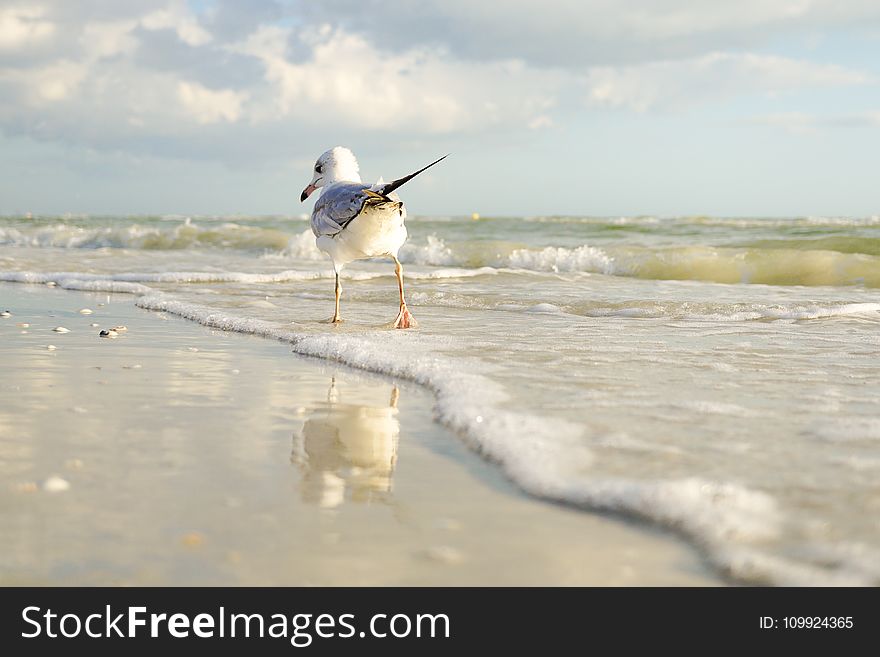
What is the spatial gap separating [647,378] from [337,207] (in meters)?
Result: 3.14

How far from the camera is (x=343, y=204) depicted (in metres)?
6.86

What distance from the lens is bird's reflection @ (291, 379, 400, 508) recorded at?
2.87 metres

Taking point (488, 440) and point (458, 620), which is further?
point (488, 440)

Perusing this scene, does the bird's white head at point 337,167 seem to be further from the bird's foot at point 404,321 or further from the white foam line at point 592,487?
the white foam line at point 592,487

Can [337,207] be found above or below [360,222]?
above

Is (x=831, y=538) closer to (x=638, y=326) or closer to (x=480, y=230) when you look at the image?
(x=638, y=326)

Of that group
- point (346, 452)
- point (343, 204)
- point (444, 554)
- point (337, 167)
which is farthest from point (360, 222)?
point (444, 554)

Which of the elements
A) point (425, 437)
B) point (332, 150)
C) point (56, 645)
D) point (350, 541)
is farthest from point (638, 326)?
point (56, 645)

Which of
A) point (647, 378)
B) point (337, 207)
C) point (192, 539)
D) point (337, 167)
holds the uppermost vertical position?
point (337, 167)

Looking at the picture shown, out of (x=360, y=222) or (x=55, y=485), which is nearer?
(x=55, y=485)

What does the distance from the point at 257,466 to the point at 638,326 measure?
4.60 meters

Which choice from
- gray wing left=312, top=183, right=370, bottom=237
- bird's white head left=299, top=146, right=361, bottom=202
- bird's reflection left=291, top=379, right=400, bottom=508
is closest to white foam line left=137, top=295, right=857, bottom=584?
bird's reflection left=291, top=379, right=400, bottom=508

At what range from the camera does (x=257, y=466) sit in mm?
3117

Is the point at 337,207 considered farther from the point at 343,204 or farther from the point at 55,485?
the point at 55,485
